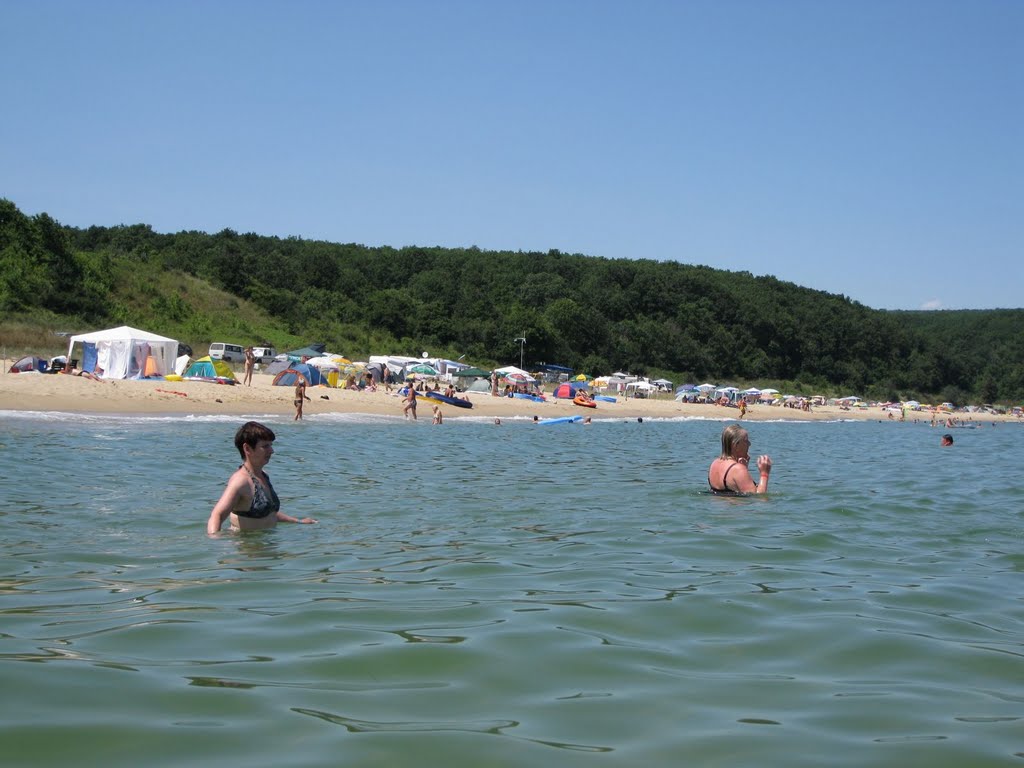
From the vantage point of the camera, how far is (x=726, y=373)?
97750 mm

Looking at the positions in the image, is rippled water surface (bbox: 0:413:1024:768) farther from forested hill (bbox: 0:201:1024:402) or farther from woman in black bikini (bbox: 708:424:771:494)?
forested hill (bbox: 0:201:1024:402)

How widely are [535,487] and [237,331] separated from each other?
48.3 meters

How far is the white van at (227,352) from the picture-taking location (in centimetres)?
4534

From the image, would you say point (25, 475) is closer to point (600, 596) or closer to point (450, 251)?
point (600, 596)

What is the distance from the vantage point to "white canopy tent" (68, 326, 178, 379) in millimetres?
31578

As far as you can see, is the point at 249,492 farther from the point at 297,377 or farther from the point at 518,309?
the point at 518,309

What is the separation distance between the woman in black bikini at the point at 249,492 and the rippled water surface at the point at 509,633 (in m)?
0.22

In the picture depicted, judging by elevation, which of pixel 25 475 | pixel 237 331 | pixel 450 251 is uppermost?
pixel 450 251

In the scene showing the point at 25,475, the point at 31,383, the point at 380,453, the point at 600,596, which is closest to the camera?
the point at 600,596

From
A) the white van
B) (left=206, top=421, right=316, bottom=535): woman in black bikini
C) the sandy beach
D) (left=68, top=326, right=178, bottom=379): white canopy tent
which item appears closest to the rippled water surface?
(left=206, top=421, right=316, bottom=535): woman in black bikini

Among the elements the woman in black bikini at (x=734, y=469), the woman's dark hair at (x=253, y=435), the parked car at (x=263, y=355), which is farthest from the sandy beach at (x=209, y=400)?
the woman in black bikini at (x=734, y=469)

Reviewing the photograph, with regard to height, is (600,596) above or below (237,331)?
below

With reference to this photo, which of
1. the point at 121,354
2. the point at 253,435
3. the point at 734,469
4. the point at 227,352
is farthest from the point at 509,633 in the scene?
the point at 227,352

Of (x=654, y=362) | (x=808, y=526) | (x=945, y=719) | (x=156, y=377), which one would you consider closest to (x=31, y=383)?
(x=156, y=377)
